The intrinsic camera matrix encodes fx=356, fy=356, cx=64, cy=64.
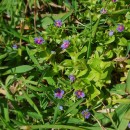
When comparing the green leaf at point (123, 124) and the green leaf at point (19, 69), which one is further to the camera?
the green leaf at point (19, 69)

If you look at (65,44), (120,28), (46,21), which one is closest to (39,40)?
(65,44)

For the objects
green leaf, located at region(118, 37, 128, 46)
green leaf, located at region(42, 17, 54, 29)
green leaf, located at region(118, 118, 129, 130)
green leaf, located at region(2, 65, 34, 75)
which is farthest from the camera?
green leaf, located at region(42, 17, 54, 29)

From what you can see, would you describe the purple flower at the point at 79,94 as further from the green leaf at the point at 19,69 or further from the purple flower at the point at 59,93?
the green leaf at the point at 19,69

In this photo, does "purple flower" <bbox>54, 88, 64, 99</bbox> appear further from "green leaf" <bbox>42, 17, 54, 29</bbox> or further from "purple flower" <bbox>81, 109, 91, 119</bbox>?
"green leaf" <bbox>42, 17, 54, 29</bbox>

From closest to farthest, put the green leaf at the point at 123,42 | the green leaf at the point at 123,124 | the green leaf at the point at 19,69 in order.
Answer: the green leaf at the point at 123,124
the green leaf at the point at 123,42
the green leaf at the point at 19,69

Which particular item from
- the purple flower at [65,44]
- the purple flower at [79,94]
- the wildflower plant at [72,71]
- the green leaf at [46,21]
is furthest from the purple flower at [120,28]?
the green leaf at [46,21]

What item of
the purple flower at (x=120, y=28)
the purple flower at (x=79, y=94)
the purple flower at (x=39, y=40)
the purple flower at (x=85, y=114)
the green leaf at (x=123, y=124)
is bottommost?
the green leaf at (x=123, y=124)

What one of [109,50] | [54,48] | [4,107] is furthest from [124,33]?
[4,107]

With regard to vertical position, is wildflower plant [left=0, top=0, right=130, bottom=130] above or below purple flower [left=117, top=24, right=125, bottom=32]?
below

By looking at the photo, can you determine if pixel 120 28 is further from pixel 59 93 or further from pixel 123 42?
pixel 59 93

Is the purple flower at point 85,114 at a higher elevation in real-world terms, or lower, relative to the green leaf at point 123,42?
lower

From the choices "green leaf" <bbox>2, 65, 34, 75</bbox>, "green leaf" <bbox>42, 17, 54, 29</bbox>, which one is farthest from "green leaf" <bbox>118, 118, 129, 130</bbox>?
"green leaf" <bbox>42, 17, 54, 29</bbox>

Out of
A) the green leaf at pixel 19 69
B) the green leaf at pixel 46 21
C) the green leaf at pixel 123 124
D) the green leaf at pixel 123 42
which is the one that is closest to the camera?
the green leaf at pixel 123 124

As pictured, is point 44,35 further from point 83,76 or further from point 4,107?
point 4,107
